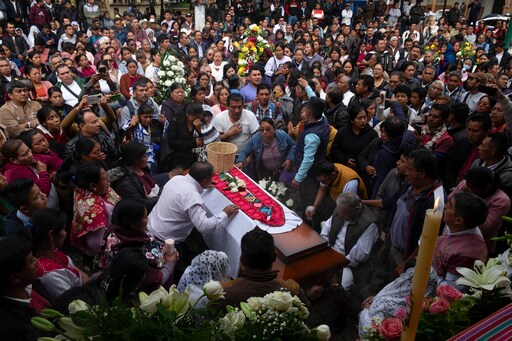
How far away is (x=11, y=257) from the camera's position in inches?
85.8

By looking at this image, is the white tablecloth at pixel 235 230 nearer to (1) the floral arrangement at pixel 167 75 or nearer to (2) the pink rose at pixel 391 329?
(2) the pink rose at pixel 391 329

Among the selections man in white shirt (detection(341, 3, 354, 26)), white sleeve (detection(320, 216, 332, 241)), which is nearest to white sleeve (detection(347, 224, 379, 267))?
white sleeve (detection(320, 216, 332, 241))

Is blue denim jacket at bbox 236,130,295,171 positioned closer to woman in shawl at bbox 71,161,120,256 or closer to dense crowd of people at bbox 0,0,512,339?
dense crowd of people at bbox 0,0,512,339

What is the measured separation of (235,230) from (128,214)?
1.21 m

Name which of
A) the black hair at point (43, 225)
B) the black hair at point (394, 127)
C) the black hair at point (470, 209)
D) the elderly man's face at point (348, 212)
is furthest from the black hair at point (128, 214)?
the black hair at point (394, 127)

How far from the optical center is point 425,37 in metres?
15.2

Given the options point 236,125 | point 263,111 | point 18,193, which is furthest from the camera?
point 263,111

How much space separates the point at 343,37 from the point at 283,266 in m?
11.1

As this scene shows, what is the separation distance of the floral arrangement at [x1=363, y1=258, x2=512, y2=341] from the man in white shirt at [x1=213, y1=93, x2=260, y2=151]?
4244mm

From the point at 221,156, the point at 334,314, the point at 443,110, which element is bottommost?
the point at 334,314

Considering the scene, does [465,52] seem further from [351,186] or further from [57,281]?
[57,281]

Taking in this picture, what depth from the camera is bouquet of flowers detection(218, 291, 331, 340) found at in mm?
1479

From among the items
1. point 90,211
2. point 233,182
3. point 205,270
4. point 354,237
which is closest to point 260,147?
point 233,182

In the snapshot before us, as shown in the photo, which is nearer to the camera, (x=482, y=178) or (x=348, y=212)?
(x=482, y=178)
